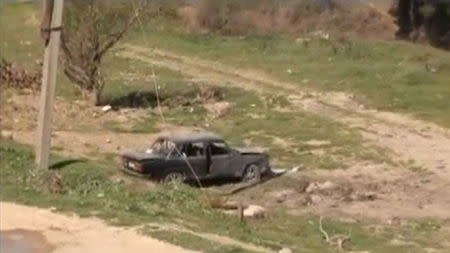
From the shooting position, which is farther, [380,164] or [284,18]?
[284,18]

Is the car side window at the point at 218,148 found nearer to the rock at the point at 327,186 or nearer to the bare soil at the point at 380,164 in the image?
the bare soil at the point at 380,164

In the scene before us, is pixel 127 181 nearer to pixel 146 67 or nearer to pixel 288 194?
pixel 288 194

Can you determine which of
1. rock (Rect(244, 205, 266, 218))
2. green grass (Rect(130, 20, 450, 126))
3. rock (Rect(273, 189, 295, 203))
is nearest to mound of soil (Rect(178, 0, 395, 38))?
green grass (Rect(130, 20, 450, 126))

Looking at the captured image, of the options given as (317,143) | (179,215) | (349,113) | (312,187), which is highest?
(179,215)

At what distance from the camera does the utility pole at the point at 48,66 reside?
1941 centimetres

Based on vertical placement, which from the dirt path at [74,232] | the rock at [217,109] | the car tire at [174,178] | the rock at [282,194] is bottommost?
the rock at [217,109]

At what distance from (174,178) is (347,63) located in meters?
19.2

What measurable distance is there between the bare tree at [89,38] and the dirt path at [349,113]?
4791 mm

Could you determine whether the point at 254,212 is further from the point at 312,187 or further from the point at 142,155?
the point at 312,187

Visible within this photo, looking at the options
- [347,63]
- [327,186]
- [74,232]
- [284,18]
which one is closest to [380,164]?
[327,186]

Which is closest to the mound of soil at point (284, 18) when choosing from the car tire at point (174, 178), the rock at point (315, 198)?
the car tire at point (174, 178)

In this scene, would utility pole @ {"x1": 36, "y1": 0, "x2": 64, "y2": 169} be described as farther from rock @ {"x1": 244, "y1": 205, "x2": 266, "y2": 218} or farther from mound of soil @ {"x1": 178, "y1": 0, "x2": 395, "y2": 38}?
mound of soil @ {"x1": 178, "y1": 0, "x2": 395, "y2": 38}

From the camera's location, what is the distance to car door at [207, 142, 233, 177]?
22.8m

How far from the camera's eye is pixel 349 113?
32.5 m
